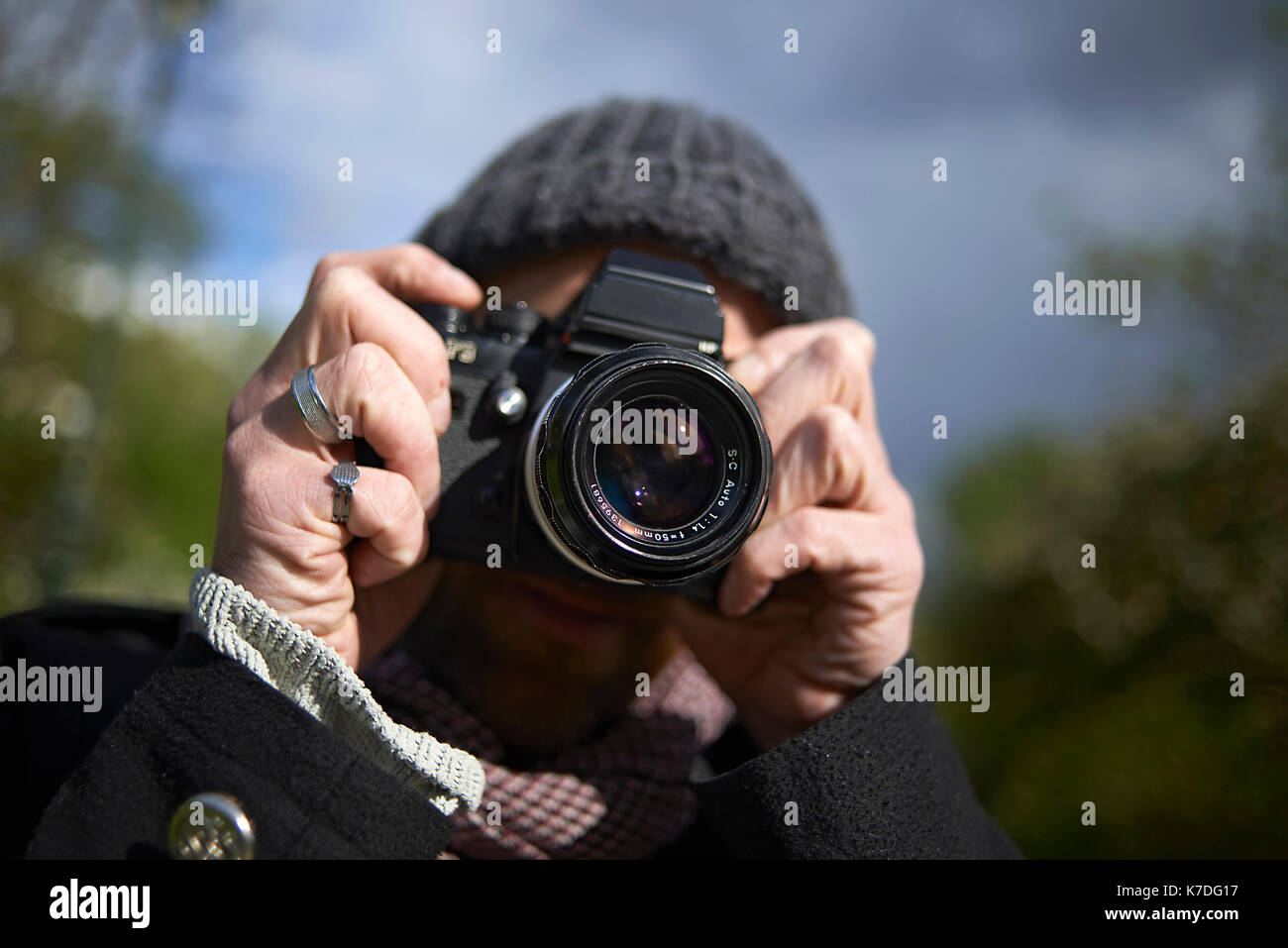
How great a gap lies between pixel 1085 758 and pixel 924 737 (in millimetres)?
1897

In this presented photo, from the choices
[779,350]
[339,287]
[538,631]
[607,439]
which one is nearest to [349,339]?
[339,287]

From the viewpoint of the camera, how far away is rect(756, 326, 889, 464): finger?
3.86ft

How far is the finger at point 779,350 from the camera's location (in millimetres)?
1240

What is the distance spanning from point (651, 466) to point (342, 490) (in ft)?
1.17

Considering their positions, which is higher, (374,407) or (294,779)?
(374,407)

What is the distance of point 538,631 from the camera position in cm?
125

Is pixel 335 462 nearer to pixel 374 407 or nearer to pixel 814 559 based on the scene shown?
pixel 374 407

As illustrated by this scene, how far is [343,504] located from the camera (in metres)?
0.96

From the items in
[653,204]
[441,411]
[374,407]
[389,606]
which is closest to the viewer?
[374,407]

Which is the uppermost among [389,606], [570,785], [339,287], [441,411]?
[339,287]

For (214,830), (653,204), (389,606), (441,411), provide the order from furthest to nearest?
(653,204), (389,606), (441,411), (214,830)

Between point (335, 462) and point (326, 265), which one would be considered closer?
point (335, 462)
